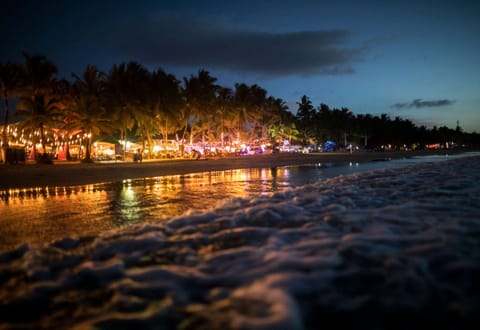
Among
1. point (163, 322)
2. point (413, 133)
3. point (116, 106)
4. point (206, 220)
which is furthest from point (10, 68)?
point (413, 133)

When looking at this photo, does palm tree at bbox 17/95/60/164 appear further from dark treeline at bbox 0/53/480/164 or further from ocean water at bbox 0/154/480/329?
ocean water at bbox 0/154/480/329

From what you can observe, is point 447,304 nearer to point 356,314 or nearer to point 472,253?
point 356,314

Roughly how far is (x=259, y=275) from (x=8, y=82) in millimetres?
35154

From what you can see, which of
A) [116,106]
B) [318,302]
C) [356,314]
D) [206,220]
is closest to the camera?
[356,314]

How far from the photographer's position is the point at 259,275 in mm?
3037

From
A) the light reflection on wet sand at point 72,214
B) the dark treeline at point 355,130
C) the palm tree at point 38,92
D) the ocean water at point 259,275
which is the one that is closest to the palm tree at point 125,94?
the palm tree at point 38,92

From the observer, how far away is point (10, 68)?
2930 centimetres

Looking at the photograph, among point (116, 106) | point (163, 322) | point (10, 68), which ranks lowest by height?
point (163, 322)

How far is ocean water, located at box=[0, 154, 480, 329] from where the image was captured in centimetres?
242

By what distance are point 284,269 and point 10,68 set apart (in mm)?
35679

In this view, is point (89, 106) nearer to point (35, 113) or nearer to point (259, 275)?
point (35, 113)

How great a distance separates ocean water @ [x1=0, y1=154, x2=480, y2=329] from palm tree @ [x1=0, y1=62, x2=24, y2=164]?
102 ft

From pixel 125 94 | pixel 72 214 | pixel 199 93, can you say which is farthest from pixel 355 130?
pixel 72 214

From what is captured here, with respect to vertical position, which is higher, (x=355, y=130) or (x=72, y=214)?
(x=355, y=130)
